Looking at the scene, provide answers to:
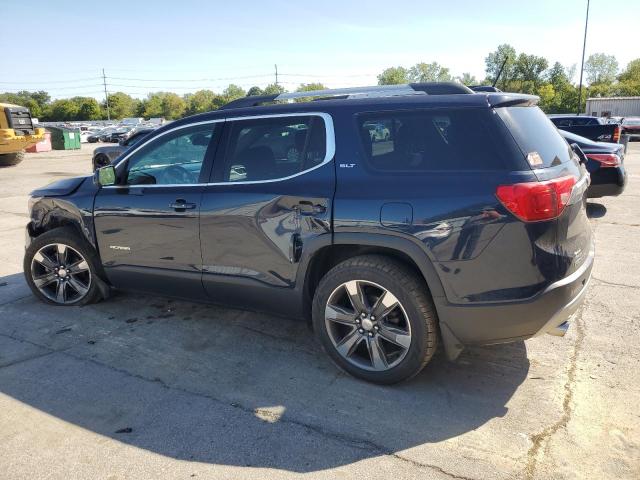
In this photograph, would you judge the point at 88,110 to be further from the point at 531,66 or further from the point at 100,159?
the point at 100,159

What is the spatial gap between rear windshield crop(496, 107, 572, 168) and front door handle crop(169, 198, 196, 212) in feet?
7.43

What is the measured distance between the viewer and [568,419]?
294cm

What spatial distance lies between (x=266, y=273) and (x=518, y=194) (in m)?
1.77

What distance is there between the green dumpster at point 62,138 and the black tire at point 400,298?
3360cm

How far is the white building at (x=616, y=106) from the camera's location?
163ft

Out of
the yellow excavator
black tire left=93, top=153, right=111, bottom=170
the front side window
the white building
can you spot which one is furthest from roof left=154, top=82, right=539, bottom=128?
the white building

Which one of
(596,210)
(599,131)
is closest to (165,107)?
(599,131)

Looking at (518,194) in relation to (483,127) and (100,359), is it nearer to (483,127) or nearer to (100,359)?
(483,127)

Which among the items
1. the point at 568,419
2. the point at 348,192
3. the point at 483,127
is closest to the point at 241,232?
the point at 348,192

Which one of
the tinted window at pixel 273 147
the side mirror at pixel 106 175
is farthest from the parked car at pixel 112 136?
the tinted window at pixel 273 147

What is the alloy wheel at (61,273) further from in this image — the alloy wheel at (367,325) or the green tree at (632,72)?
the green tree at (632,72)

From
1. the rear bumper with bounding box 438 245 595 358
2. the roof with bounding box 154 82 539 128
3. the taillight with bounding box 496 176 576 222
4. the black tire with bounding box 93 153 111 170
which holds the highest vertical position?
the roof with bounding box 154 82 539 128

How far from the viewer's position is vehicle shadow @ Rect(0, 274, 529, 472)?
2822mm

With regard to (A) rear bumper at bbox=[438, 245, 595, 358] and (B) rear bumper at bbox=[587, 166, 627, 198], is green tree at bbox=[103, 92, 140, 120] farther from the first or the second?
(A) rear bumper at bbox=[438, 245, 595, 358]
